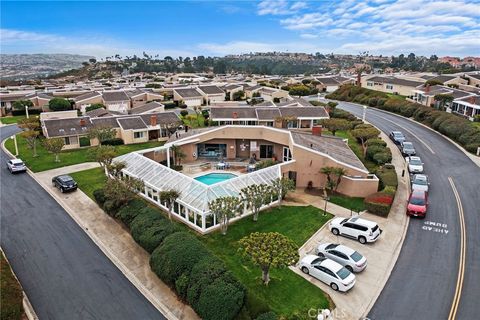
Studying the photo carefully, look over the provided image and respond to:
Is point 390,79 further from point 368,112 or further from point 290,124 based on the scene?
point 290,124

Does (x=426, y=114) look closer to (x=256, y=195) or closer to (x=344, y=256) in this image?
(x=256, y=195)

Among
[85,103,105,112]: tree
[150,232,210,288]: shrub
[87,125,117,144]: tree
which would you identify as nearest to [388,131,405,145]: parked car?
[150,232,210,288]: shrub

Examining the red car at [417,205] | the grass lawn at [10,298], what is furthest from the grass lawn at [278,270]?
the grass lawn at [10,298]

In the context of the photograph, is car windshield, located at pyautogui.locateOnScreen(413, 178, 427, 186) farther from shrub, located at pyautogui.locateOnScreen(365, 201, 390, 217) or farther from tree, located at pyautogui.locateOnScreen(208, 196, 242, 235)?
tree, located at pyautogui.locateOnScreen(208, 196, 242, 235)

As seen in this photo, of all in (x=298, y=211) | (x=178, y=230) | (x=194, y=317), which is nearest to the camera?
(x=194, y=317)

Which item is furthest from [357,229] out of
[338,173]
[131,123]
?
[131,123]

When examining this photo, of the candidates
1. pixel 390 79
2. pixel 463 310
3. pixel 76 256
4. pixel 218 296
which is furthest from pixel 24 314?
pixel 390 79
